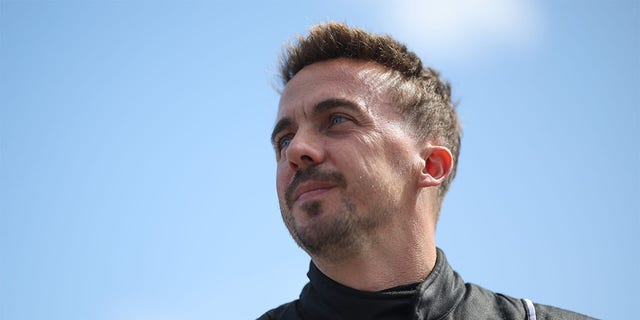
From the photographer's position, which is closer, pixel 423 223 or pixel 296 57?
pixel 423 223

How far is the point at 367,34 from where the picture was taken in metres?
5.92

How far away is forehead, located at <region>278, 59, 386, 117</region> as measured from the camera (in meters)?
5.34

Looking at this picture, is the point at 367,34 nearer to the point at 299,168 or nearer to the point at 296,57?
the point at 296,57

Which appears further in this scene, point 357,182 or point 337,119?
point 337,119

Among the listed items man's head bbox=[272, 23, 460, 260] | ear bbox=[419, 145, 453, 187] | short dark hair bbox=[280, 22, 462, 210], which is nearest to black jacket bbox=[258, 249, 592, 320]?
man's head bbox=[272, 23, 460, 260]

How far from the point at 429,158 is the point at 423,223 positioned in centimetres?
57

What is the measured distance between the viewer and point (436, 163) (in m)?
5.54

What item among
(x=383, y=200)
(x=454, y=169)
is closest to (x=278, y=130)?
(x=383, y=200)

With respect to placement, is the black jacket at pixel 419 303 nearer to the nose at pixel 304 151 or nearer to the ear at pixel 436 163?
the ear at pixel 436 163

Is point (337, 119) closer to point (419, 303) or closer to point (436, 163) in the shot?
point (436, 163)

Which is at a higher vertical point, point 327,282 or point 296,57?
point 296,57

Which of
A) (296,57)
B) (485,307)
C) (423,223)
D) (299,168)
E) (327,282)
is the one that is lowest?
(485,307)

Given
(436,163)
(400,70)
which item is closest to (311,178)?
(436,163)

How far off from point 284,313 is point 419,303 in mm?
1260
